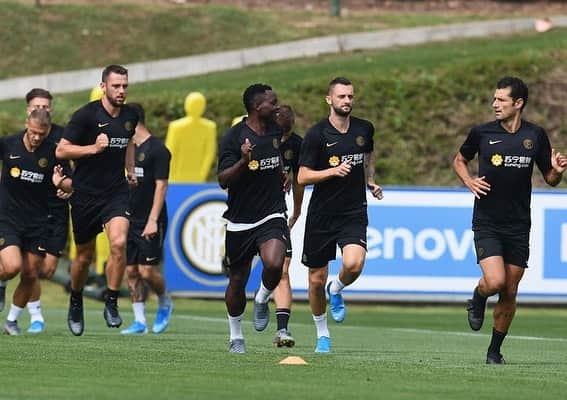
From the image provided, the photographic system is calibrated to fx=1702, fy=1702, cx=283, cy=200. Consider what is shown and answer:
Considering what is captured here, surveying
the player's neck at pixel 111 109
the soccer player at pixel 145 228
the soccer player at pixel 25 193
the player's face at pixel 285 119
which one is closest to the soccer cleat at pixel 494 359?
the player's face at pixel 285 119

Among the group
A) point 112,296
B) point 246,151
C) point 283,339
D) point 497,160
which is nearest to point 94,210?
point 112,296

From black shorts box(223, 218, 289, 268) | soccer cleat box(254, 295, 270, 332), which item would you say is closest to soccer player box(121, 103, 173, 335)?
soccer cleat box(254, 295, 270, 332)

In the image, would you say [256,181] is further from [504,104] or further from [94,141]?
[94,141]

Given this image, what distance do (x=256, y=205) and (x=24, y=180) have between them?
407cm

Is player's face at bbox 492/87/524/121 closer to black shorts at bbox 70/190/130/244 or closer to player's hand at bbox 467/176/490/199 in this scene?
player's hand at bbox 467/176/490/199

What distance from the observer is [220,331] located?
63.0 feet

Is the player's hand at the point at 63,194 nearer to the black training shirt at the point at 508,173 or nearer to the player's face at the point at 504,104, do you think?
the black training shirt at the point at 508,173

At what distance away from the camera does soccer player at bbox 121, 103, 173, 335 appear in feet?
63.4

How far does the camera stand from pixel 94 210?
16953mm

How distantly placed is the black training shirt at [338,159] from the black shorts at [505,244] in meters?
1.47

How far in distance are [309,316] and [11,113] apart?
10.2m

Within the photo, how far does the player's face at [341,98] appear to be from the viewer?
15.3 metres

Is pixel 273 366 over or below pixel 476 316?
below

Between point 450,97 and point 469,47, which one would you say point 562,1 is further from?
point 450,97
